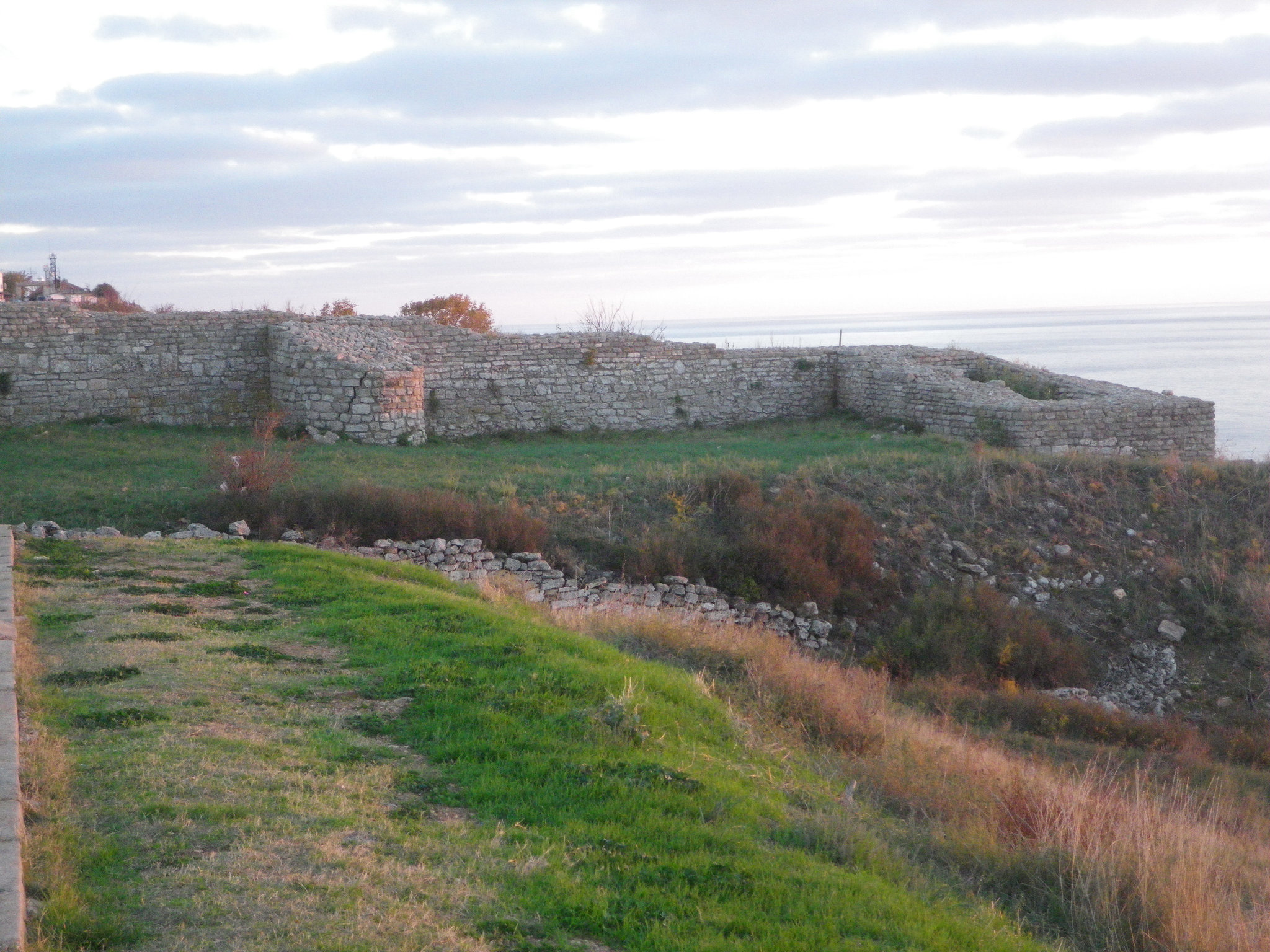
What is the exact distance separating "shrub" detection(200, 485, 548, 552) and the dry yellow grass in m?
4.27

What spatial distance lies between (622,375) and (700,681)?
51.7 feet

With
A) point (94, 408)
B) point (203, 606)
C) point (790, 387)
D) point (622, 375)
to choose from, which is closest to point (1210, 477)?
point (790, 387)

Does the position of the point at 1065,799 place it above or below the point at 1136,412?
below

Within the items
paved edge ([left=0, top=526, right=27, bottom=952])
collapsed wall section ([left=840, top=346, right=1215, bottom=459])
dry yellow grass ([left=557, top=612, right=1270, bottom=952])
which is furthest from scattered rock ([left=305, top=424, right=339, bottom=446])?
paved edge ([left=0, top=526, right=27, bottom=952])

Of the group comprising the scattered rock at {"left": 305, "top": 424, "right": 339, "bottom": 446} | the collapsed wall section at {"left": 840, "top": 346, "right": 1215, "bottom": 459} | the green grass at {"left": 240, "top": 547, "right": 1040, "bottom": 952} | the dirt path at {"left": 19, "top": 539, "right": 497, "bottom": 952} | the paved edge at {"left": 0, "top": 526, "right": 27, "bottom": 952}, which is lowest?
the green grass at {"left": 240, "top": 547, "right": 1040, "bottom": 952}

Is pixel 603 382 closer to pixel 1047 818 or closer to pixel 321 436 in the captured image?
pixel 321 436

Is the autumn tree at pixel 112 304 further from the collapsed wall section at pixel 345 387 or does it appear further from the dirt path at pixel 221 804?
the dirt path at pixel 221 804

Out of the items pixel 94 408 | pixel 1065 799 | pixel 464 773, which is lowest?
pixel 1065 799

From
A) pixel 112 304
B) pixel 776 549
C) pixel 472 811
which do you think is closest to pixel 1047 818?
pixel 472 811

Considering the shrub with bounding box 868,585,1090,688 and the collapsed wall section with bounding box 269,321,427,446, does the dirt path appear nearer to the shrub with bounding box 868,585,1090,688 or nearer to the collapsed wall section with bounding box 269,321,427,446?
the shrub with bounding box 868,585,1090,688

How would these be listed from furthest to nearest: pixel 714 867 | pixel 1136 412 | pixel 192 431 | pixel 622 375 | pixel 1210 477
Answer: pixel 622 375
pixel 1136 412
pixel 192 431
pixel 1210 477
pixel 714 867

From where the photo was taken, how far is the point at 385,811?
4812mm

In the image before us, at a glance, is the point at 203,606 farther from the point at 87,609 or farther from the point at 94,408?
the point at 94,408

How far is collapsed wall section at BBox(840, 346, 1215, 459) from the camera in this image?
20672 mm
